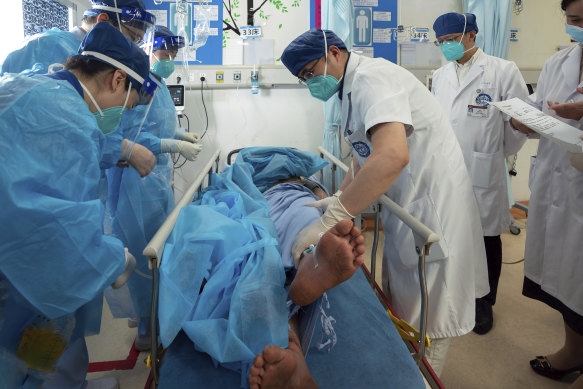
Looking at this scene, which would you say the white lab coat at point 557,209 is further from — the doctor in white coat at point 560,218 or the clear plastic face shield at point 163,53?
the clear plastic face shield at point 163,53

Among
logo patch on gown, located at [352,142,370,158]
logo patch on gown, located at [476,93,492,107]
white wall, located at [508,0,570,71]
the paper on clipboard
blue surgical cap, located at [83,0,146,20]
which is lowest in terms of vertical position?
logo patch on gown, located at [352,142,370,158]

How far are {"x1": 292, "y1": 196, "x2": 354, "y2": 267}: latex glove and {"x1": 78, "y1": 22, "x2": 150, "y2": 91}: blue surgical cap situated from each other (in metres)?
0.74

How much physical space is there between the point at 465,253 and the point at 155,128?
1516 millimetres

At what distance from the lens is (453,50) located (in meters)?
2.21

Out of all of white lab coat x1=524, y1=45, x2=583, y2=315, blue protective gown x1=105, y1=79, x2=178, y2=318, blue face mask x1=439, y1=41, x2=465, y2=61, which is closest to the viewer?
white lab coat x1=524, y1=45, x2=583, y2=315

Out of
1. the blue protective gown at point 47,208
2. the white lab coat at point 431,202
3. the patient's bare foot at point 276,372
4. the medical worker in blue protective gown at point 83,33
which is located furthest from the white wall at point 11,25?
the patient's bare foot at point 276,372

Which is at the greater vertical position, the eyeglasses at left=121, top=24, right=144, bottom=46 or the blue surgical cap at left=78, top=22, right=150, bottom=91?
the eyeglasses at left=121, top=24, right=144, bottom=46

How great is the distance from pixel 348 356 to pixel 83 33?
5.54 feet

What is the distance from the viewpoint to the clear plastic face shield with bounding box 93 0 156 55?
1512 millimetres

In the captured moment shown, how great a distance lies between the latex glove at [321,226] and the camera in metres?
1.16

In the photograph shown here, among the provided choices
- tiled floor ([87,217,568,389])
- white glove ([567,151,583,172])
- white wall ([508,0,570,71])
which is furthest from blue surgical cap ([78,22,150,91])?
white wall ([508,0,570,71])

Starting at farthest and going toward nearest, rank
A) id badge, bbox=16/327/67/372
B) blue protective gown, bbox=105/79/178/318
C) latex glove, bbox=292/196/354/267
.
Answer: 1. blue protective gown, bbox=105/79/178/318
2. latex glove, bbox=292/196/354/267
3. id badge, bbox=16/327/67/372

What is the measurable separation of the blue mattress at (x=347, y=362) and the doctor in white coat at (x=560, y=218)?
90 cm

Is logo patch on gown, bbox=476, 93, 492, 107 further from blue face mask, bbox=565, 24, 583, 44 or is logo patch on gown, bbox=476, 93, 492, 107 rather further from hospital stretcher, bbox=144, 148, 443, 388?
hospital stretcher, bbox=144, 148, 443, 388
